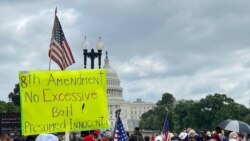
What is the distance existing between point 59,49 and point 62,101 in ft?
8.75

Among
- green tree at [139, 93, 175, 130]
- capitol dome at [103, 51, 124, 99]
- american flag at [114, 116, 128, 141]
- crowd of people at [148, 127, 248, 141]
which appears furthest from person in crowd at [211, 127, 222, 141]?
green tree at [139, 93, 175, 130]

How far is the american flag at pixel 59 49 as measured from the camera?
43.3ft

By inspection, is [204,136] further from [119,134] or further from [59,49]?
[119,134]

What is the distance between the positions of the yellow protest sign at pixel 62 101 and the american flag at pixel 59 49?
1953 millimetres

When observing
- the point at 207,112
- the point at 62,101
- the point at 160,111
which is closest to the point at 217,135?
the point at 62,101

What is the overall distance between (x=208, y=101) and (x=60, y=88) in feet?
479

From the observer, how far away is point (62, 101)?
10852mm

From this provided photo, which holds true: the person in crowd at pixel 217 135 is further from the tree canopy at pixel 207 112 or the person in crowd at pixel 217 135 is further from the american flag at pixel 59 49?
the tree canopy at pixel 207 112

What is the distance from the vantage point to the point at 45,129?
1059 centimetres

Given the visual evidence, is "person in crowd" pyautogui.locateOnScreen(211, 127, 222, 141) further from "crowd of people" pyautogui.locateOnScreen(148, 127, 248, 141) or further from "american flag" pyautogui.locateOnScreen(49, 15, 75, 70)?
"american flag" pyautogui.locateOnScreen(49, 15, 75, 70)

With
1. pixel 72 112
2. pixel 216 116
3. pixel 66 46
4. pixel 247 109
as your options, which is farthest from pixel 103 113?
pixel 247 109

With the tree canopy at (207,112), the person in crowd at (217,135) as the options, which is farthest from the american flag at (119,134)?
Result: the tree canopy at (207,112)

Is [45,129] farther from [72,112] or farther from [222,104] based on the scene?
[222,104]

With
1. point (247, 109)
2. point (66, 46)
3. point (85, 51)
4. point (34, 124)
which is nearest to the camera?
point (34, 124)
